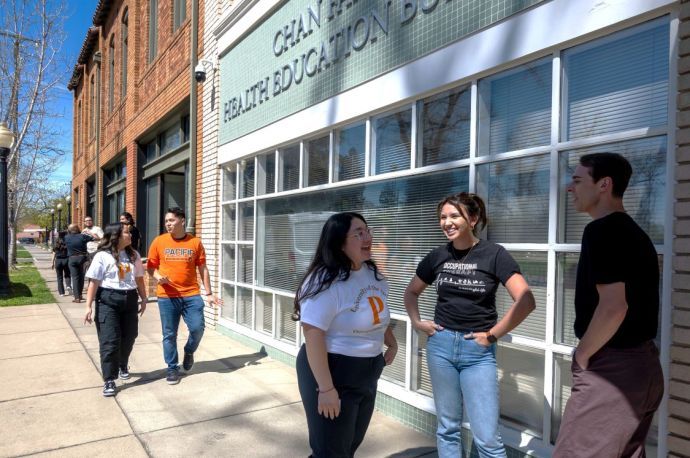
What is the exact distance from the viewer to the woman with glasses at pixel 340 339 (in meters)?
2.28

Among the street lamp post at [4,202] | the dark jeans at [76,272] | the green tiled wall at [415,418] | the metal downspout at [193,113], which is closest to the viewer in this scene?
the green tiled wall at [415,418]

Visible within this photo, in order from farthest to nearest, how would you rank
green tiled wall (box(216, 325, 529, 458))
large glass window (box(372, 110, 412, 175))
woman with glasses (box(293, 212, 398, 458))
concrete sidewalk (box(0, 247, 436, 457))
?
1. large glass window (box(372, 110, 412, 175))
2. concrete sidewalk (box(0, 247, 436, 457))
3. green tiled wall (box(216, 325, 529, 458))
4. woman with glasses (box(293, 212, 398, 458))

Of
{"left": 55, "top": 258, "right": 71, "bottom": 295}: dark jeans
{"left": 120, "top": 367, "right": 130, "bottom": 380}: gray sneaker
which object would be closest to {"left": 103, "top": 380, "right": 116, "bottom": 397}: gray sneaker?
{"left": 120, "top": 367, "right": 130, "bottom": 380}: gray sneaker

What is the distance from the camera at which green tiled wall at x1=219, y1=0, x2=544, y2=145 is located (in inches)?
151

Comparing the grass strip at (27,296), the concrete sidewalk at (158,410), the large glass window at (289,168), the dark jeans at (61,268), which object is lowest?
the grass strip at (27,296)

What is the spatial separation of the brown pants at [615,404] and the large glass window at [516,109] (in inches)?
63.7

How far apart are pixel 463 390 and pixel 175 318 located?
3.56 metres

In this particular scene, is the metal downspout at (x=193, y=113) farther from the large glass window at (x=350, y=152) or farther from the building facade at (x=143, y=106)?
the large glass window at (x=350, y=152)

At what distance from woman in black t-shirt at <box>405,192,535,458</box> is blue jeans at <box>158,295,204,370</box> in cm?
315

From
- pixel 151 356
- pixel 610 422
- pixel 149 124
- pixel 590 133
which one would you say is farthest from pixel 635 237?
pixel 149 124

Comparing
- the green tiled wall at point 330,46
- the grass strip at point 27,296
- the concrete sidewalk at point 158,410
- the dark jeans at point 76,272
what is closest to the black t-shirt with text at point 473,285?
the concrete sidewalk at point 158,410

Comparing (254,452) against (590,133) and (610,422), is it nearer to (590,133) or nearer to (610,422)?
(610,422)

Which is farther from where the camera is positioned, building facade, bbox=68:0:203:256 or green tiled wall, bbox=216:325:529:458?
building facade, bbox=68:0:203:256

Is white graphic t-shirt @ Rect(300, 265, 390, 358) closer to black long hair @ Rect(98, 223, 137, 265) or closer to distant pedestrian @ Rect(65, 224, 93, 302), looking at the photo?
black long hair @ Rect(98, 223, 137, 265)
